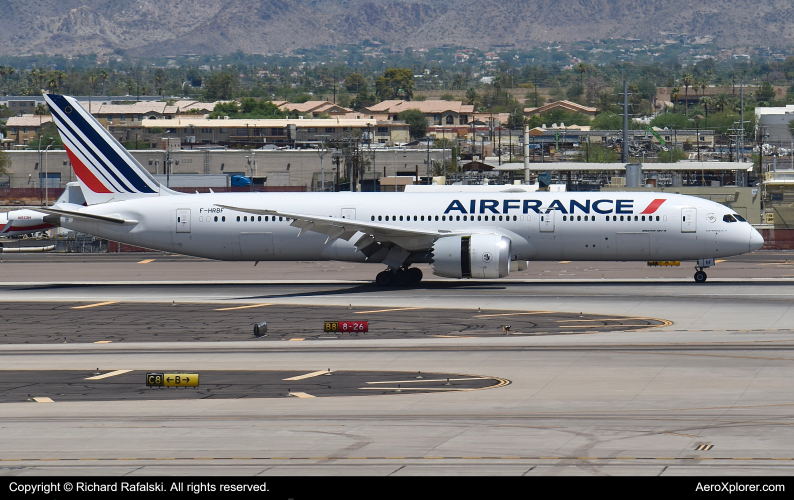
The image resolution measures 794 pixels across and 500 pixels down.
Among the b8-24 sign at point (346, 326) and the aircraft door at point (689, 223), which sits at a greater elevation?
the aircraft door at point (689, 223)

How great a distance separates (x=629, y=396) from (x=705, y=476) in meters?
8.00

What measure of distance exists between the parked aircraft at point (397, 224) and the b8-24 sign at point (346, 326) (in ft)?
37.1

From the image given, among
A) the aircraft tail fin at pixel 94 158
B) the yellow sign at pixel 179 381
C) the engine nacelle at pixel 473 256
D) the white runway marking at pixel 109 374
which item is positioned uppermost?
the aircraft tail fin at pixel 94 158

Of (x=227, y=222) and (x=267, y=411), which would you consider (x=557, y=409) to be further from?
(x=227, y=222)

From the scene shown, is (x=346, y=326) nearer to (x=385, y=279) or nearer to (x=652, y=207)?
(x=385, y=279)

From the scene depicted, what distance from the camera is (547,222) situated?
52688 mm

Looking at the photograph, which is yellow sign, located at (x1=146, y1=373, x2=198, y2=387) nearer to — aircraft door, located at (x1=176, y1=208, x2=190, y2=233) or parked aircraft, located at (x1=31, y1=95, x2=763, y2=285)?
parked aircraft, located at (x1=31, y1=95, x2=763, y2=285)

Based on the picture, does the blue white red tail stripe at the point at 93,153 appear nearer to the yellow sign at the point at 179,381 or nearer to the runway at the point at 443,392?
the runway at the point at 443,392

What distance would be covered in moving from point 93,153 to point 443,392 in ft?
114

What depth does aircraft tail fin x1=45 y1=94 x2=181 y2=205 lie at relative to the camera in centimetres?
5688

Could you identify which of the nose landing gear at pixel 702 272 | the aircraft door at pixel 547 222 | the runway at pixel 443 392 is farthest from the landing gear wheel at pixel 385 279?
the nose landing gear at pixel 702 272

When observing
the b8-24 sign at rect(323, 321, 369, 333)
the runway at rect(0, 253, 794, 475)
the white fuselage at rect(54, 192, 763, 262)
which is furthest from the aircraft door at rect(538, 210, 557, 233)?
the b8-24 sign at rect(323, 321, 369, 333)

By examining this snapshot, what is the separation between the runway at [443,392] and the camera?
21359 mm
